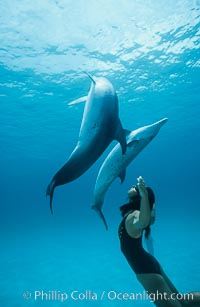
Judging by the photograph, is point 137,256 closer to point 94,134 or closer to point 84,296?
point 94,134

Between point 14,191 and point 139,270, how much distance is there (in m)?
90.8

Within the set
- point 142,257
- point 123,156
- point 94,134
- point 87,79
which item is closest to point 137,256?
point 142,257

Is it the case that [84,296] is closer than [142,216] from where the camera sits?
No

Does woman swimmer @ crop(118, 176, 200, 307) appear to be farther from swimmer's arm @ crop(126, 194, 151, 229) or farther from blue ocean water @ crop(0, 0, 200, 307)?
blue ocean water @ crop(0, 0, 200, 307)

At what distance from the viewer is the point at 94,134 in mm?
2926

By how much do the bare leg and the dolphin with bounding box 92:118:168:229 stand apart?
4.58 ft

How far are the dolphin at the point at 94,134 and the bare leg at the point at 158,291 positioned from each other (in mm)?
1999

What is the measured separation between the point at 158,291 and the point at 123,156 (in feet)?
6.35

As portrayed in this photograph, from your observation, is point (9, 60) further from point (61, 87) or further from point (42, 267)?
point (42, 267)

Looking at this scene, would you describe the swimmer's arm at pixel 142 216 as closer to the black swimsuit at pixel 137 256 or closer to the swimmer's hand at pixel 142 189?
the swimmer's hand at pixel 142 189

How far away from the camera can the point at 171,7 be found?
40.2ft

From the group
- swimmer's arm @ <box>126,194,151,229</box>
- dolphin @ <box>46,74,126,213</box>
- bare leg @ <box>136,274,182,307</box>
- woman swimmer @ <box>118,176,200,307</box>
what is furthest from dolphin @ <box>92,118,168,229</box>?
bare leg @ <box>136,274,182,307</box>

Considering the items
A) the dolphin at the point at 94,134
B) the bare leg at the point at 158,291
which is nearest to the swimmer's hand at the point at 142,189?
the dolphin at the point at 94,134

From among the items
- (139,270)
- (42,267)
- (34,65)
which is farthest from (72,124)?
(139,270)
